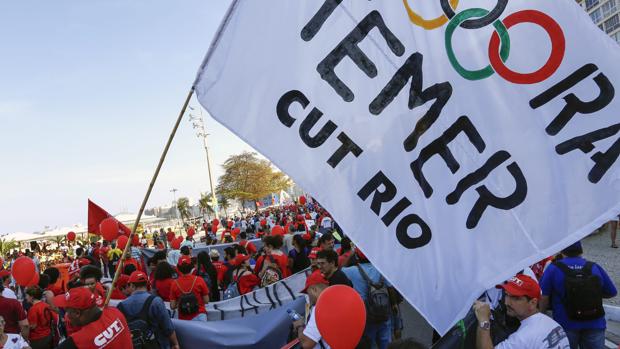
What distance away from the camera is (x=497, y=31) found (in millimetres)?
2275

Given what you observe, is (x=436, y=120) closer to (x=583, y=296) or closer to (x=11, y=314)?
(x=583, y=296)

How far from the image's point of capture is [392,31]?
7.88 ft

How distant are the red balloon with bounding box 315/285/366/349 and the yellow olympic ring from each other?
5.26 feet

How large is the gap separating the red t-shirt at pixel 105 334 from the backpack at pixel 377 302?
7.31 feet

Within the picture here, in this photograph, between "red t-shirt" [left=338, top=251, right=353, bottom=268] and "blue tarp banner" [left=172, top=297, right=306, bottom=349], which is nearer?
"blue tarp banner" [left=172, top=297, right=306, bottom=349]

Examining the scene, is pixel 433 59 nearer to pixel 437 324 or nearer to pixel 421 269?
pixel 421 269

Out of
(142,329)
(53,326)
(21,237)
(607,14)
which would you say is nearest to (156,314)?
(142,329)

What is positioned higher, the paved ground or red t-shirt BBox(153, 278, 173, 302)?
red t-shirt BBox(153, 278, 173, 302)

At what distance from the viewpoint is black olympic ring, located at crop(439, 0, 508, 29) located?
2266 mm

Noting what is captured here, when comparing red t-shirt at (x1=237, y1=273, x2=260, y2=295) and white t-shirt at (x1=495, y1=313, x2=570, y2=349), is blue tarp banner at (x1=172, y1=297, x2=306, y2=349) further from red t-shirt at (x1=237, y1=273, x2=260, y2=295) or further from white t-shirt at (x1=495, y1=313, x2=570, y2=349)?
white t-shirt at (x1=495, y1=313, x2=570, y2=349)

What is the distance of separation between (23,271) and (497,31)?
751 cm

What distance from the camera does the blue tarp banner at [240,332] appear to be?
4621mm

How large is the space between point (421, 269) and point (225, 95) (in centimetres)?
142

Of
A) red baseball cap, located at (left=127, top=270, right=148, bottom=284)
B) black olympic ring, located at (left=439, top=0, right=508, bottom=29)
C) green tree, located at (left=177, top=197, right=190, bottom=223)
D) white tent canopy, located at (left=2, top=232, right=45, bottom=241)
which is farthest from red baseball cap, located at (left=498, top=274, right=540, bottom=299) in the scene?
green tree, located at (left=177, top=197, right=190, bottom=223)
